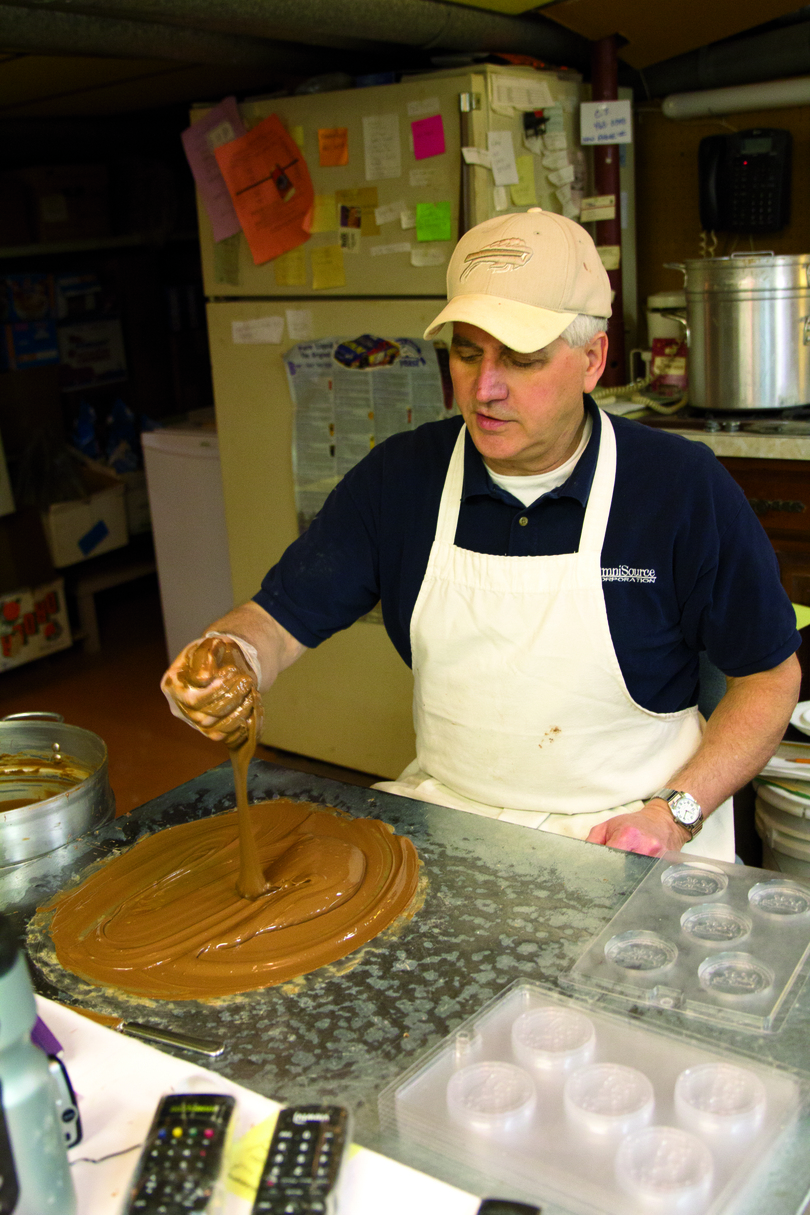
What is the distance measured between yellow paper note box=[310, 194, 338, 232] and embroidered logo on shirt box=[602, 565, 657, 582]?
1.76 meters

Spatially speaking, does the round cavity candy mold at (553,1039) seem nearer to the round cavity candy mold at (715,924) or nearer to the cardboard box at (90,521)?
the round cavity candy mold at (715,924)

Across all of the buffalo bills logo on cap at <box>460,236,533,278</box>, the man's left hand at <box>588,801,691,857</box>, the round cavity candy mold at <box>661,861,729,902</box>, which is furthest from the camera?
the buffalo bills logo on cap at <box>460,236,533,278</box>

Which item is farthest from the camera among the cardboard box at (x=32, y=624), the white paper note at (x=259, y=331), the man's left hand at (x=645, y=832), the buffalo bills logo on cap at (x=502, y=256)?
the cardboard box at (x=32, y=624)

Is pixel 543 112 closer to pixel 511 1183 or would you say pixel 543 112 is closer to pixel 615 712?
pixel 615 712

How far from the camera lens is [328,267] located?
3031 mm

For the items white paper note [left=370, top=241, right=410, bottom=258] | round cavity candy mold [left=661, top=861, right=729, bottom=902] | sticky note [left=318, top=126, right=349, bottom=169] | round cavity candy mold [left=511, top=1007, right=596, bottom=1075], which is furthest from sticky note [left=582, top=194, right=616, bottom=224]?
round cavity candy mold [left=511, top=1007, right=596, bottom=1075]

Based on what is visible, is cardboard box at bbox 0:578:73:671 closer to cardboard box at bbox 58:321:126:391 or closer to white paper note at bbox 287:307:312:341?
cardboard box at bbox 58:321:126:391

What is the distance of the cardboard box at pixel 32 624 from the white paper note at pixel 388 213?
2.28m

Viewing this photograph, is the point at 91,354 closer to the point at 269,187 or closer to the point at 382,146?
the point at 269,187

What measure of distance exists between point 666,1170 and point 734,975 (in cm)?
27

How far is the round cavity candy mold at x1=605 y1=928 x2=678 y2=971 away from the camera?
110 cm

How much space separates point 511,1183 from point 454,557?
976 mm

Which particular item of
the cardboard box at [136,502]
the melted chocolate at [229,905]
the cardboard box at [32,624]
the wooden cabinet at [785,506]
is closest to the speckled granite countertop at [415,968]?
the melted chocolate at [229,905]

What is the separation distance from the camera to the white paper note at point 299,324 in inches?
123
